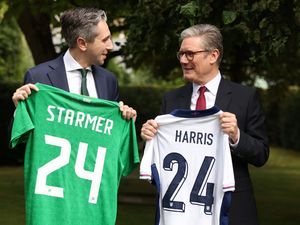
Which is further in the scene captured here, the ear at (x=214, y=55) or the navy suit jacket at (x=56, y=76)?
the navy suit jacket at (x=56, y=76)

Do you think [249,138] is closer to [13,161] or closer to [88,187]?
[88,187]

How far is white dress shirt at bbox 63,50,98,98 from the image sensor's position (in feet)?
16.2

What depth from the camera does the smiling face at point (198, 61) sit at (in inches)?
184

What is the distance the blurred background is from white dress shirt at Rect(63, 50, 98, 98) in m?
1.83

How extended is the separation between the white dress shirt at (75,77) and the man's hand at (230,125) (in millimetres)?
953

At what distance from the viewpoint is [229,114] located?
4.57 m

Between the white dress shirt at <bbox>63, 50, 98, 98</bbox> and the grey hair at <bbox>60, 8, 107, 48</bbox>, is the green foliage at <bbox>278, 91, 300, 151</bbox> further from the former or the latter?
the grey hair at <bbox>60, 8, 107, 48</bbox>

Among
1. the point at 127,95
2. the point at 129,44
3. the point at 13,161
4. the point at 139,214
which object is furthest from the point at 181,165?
the point at 127,95

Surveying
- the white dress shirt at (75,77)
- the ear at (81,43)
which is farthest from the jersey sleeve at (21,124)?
the ear at (81,43)

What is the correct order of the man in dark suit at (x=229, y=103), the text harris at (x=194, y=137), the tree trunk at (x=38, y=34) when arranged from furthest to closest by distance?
1. the tree trunk at (x=38, y=34)
2. the text harris at (x=194, y=137)
3. the man in dark suit at (x=229, y=103)

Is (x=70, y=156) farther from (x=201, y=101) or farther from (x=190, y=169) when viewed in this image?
(x=201, y=101)

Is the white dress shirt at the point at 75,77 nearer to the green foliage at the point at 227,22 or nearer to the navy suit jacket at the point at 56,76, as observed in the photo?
the navy suit jacket at the point at 56,76

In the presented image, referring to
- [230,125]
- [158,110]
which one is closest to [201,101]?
[230,125]

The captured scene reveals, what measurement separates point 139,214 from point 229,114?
6.55m
